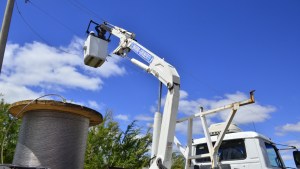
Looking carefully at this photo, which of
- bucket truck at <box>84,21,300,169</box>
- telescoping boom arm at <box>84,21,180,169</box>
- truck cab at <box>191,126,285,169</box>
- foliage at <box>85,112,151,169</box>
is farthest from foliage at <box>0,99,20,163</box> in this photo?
truck cab at <box>191,126,285,169</box>

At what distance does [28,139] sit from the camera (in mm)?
6035

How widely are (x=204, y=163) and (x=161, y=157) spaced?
2303 mm

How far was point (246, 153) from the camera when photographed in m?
8.68

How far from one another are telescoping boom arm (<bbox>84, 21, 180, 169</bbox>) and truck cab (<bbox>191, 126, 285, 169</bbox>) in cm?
209

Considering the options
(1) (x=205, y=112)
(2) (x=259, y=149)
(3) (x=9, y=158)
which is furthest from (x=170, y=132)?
(3) (x=9, y=158)

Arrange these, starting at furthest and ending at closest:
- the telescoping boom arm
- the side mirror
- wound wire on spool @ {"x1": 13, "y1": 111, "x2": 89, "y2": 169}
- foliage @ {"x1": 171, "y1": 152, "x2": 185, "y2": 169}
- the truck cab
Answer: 1. foliage @ {"x1": 171, "y1": 152, "x2": 185, "y2": 169}
2. the side mirror
3. the truck cab
4. the telescoping boom arm
5. wound wire on spool @ {"x1": 13, "y1": 111, "x2": 89, "y2": 169}

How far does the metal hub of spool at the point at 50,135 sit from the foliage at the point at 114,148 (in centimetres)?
1306

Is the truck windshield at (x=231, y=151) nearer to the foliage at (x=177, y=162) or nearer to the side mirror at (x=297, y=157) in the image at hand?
the side mirror at (x=297, y=157)

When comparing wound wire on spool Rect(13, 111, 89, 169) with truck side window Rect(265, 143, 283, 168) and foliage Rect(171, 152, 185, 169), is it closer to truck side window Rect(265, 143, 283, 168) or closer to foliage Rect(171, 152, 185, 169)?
truck side window Rect(265, 143, 283, 168)

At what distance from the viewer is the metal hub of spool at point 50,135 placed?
5867 millimetres

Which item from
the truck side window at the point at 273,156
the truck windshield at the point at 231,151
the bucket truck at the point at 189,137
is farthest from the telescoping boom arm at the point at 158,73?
the truck side window at the point at 273,156

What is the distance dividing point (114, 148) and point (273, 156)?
12754mm

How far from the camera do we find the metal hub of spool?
5.87 metres

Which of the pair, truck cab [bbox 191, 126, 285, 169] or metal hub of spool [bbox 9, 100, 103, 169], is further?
truck cab [bbox 191, 126, 285, 169]
